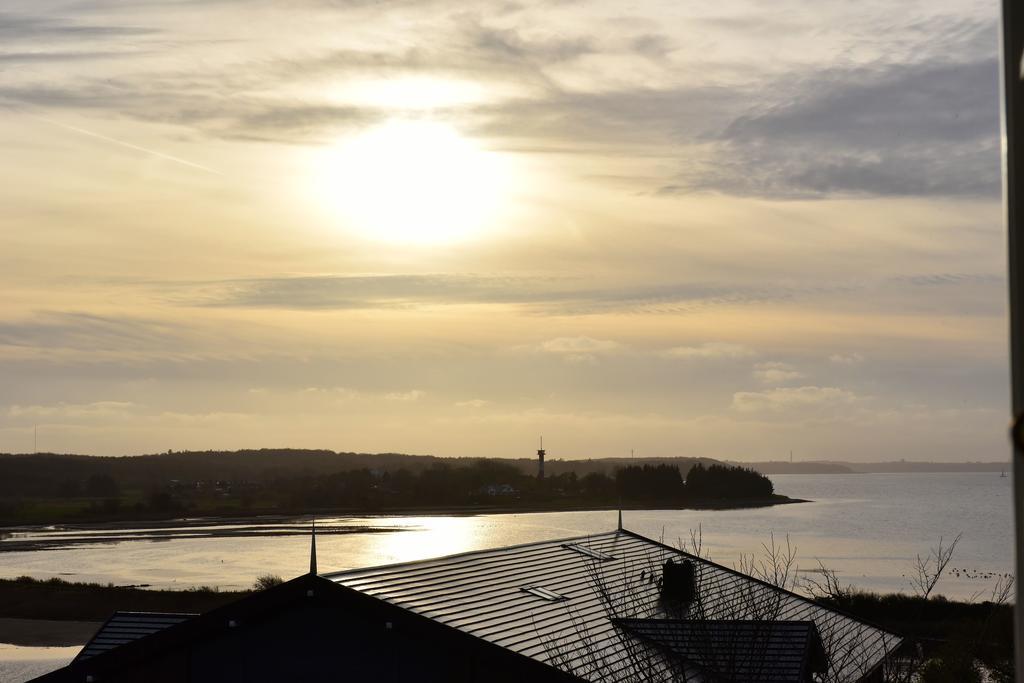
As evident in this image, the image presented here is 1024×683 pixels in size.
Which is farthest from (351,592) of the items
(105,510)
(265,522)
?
(105,510)

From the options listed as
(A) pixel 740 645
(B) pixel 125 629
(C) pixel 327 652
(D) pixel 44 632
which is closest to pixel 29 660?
(D) pixel 44 632

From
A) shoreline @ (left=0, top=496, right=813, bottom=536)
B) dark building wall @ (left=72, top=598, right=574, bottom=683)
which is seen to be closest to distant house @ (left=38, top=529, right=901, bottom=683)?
dark building wall @ (left=72, top=598, right=574, bottom=683)

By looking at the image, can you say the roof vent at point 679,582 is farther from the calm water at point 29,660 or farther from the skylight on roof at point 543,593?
the calm water at point 29,660

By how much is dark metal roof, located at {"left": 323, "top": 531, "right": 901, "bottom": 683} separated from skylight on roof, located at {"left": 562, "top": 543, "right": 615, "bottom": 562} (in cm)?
11

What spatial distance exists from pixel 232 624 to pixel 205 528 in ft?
454

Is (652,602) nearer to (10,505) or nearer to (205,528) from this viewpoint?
(205,528)

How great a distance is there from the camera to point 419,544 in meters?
117

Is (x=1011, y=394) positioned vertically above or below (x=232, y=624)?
above

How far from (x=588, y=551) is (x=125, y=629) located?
32.9 ft

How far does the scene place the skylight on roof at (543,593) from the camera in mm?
20125

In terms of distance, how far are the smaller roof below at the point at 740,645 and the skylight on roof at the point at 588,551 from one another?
5.64 m

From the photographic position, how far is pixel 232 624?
16594mm

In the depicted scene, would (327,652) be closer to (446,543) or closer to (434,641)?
(434,641)

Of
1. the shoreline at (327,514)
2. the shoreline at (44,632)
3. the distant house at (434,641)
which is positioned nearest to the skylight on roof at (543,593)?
Answer: the distant house at (434,641)
